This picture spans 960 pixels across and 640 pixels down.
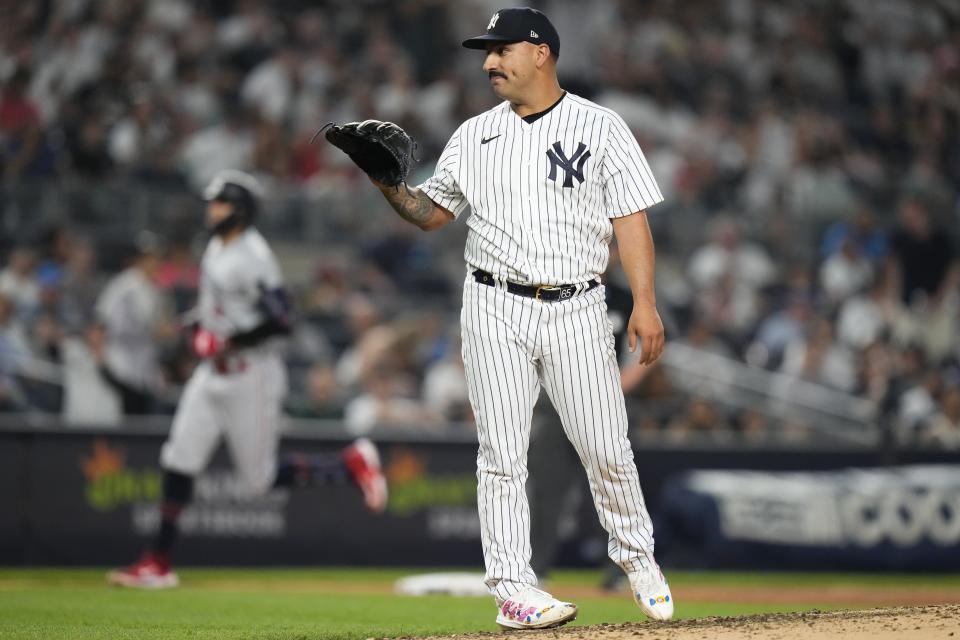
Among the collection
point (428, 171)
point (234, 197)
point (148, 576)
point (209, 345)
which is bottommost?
point (148, 576)

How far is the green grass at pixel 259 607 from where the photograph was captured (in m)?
5.98

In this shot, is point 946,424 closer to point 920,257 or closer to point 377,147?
point 920,257

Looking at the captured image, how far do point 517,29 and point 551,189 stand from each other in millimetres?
615

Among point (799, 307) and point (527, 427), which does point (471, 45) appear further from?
point (799, 307)

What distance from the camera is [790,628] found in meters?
5.26

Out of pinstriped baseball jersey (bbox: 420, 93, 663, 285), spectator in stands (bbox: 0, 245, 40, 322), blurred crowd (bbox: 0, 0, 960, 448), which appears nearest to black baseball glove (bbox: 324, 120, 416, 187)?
pinstriped baseball jersey (bbox: 420, 93, 663, 285)

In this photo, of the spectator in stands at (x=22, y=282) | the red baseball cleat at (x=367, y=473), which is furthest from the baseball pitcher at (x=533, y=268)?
the spectator in stands at (x=22, y=282)

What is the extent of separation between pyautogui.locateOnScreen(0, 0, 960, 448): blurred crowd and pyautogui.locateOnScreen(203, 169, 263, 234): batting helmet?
110 inches

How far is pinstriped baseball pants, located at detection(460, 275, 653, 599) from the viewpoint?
5.41m

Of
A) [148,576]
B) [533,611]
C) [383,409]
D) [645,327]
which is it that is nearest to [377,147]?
[645,327]

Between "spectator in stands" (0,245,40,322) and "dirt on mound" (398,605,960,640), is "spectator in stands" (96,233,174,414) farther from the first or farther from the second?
"dirt on mound" (398,605,960,640)

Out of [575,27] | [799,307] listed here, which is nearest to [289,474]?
[799,307]

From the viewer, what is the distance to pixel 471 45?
18.0 ft

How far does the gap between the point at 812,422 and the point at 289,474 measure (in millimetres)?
5604
